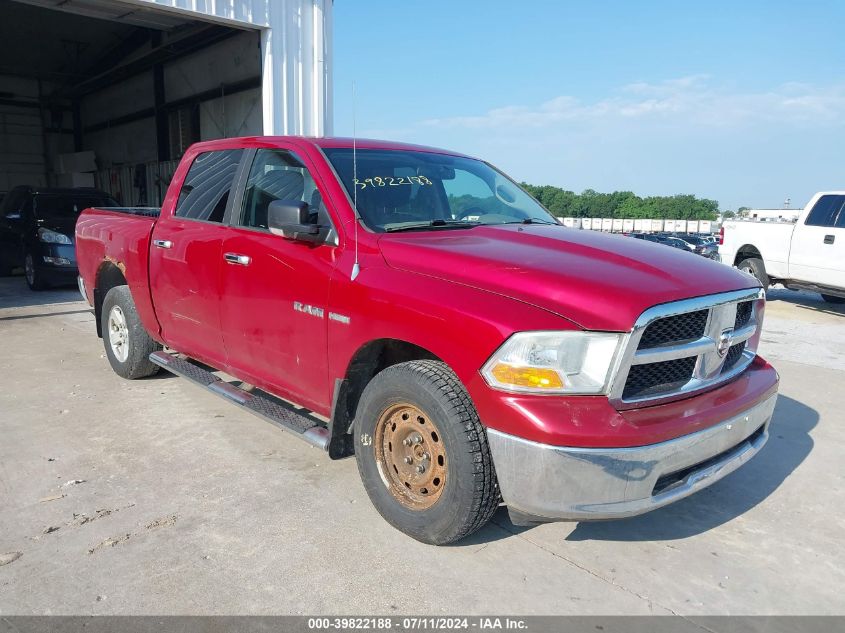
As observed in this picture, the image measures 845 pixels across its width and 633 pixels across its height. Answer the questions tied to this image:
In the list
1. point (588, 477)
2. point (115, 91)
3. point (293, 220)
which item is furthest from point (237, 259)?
point (115, 91)

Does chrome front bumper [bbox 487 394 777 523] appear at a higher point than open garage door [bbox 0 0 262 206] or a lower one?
lower

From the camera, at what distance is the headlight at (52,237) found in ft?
34.7

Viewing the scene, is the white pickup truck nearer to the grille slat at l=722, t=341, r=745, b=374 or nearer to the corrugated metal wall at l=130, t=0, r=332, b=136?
the corrugated metal wall at l=130, t=0, r=332, b=136

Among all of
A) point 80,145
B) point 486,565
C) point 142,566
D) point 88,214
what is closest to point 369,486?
point 486,565

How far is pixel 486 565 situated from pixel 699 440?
1080 millimetres

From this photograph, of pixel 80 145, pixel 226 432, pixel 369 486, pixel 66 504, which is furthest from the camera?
pixel 80 145

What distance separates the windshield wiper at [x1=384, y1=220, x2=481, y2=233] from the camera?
3.33 metres

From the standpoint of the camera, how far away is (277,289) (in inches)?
139

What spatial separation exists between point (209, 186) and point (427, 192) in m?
1.67

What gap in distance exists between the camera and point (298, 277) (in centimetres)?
340

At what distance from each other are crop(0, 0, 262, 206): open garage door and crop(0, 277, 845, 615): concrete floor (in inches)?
296

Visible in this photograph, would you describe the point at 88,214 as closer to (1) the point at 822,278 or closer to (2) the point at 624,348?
(2) the point at 624,348

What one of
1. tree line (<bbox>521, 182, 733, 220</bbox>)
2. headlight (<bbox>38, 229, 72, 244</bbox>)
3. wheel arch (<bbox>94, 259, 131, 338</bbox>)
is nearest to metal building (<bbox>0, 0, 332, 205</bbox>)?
headlight (<bbox>38, 229, 72, 244</bbox>)

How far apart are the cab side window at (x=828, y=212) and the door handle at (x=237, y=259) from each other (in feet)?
31.8
